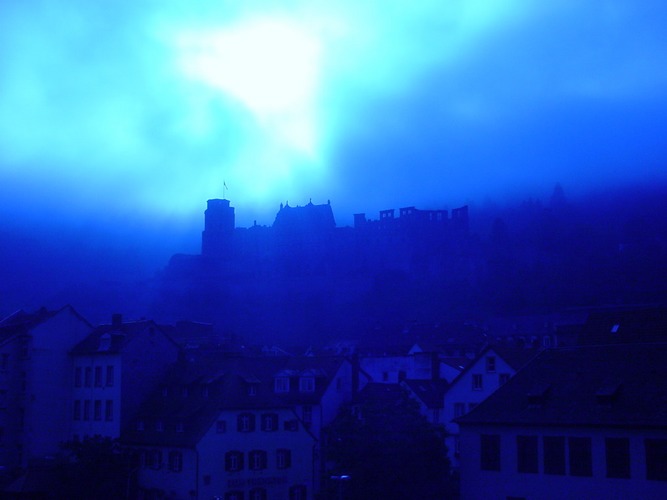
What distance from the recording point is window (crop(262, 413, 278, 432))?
48.8 m

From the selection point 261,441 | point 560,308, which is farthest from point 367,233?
point 261,441

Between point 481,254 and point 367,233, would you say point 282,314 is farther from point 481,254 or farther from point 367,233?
point 481,254

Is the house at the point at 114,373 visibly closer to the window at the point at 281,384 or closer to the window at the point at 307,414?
the window at the point at 281,384

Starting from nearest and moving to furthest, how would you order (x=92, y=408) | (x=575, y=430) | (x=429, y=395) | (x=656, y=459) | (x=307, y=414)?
(x=656, y=459)
(x=575, y=430)
(x=92, y=408)
(x=307, y=414)
(x=429, y=395)

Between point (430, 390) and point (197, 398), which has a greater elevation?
point (430, 390)

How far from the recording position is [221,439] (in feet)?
153

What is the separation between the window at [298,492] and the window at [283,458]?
3.86 ft

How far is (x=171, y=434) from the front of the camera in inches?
1877

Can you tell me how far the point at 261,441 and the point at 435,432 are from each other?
396 inches

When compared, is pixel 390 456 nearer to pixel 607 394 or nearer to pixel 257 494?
pixel 257 494

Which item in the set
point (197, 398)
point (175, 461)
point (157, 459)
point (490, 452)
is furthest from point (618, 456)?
point (157, 459)

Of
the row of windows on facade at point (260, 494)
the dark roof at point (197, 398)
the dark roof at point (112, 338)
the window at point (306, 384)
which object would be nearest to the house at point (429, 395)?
the window at point (306, 384)

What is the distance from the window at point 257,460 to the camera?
47.8m

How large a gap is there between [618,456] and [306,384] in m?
27.9
